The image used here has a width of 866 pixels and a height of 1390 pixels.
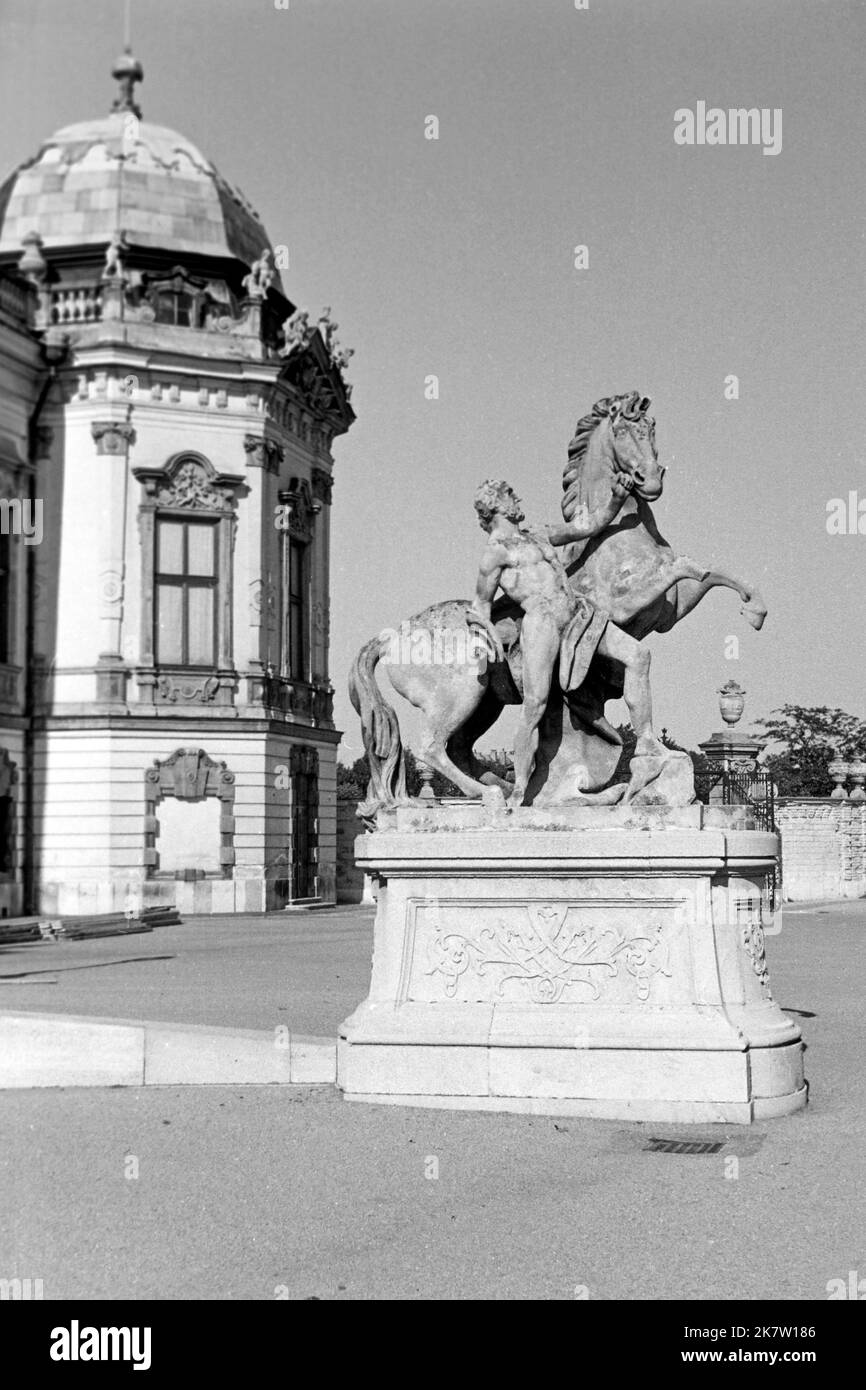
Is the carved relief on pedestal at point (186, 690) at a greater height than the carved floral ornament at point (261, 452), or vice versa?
the carved floral ornament at point (261, 452)

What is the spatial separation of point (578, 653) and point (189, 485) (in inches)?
954

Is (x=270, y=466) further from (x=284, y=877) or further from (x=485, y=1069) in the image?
(x=485, y=1069)

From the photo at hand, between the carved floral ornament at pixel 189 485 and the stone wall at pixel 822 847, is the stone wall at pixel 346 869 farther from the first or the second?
the stone wall at pixel 822 847

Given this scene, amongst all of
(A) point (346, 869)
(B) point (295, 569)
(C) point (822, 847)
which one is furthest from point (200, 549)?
(C) point (822, 847)

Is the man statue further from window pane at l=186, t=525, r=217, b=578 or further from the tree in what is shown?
the tree

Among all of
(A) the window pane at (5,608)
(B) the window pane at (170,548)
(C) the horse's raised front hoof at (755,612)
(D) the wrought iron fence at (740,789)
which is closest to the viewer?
(C) the horse's raised front hoof at (755,612)

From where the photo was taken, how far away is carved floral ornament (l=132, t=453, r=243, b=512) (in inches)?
1265

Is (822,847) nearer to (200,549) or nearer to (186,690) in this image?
(186,690)

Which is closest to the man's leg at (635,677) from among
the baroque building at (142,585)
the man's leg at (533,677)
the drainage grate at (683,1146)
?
the man's leg at (533,677)

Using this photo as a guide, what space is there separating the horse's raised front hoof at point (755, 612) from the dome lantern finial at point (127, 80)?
31.6 m

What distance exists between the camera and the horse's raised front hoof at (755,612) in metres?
9.26

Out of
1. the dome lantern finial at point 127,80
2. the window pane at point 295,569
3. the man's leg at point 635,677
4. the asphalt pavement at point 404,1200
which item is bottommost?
the asphalt pavement at point 404,1200

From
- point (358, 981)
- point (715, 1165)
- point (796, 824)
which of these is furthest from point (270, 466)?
point (715, 1165)
